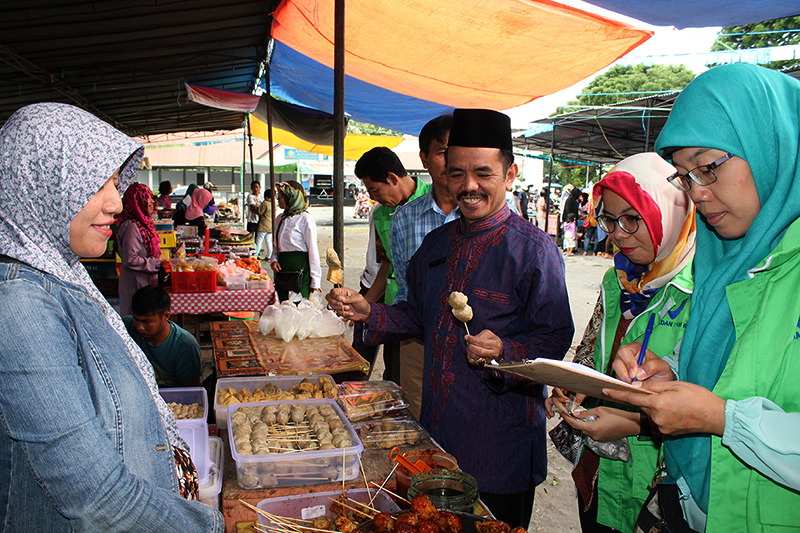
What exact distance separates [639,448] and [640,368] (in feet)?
1.53

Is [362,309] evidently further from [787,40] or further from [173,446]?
[787,40]

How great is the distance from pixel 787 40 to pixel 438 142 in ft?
89.0

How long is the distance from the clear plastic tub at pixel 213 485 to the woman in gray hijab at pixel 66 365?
434 millimetres

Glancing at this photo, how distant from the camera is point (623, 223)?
1965mm

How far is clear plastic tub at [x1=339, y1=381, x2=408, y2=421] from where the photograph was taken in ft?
7.77

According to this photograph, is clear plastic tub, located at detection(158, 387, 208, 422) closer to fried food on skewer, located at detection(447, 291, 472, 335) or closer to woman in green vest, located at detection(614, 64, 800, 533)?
fried food on skewer, located at detection(447, 291, 472, 335)

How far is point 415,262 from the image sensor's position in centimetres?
274

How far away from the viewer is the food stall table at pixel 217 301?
17.7ft

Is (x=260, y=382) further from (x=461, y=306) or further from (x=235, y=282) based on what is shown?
(x=235, y=282)

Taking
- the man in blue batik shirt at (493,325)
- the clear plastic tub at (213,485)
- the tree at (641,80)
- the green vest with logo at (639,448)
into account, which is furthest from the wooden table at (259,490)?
the tree at (641,80)

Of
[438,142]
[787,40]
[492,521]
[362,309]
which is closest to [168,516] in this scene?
[492,521]

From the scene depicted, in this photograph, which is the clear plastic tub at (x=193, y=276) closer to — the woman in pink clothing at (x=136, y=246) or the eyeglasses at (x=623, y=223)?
the woman in pink clothing at (x=136, y=246)

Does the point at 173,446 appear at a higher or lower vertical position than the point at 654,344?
lower

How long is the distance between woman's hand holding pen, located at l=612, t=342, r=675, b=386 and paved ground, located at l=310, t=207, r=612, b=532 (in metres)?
2.21
